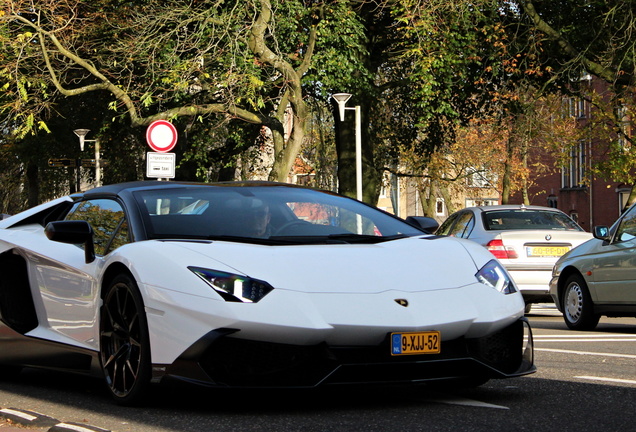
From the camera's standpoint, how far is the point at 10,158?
4634 centimetres

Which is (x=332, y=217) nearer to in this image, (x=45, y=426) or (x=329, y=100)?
(x=45, y=426)

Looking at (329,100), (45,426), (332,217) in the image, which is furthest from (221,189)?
(329,100)

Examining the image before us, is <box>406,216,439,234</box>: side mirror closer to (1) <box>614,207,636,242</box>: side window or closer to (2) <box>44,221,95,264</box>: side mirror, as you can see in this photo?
(2) <box>44,221,95,264</box>: side mirror

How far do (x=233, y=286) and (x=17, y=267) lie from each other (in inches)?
101

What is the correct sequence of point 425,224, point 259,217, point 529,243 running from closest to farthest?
point 259,217, point 425,224, point 529,243

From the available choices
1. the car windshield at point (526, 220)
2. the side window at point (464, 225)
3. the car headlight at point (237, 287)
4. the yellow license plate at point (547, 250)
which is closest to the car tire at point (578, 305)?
the yellow license plate at point (547, 250)

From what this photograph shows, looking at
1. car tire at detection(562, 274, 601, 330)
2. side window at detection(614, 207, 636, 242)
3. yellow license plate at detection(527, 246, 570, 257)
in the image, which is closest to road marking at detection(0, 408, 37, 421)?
side window at detection(614, 207, 636, 242)

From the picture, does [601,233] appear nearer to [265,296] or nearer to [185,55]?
[265,296]

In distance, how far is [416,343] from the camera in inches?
221

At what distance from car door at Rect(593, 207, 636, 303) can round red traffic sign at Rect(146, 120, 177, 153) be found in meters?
8.26

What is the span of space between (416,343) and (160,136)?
45.0 feet

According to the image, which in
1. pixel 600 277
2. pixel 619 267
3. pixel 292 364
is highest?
pixel 292 364

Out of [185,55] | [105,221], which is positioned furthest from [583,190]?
[105,221]

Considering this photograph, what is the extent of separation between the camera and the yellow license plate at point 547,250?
1609cm
